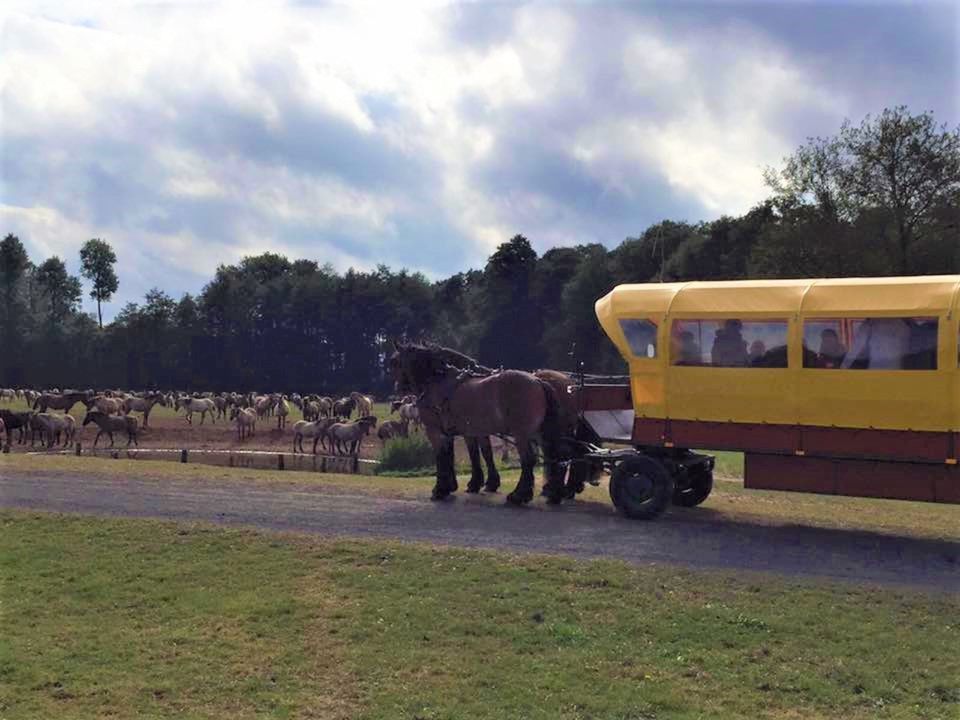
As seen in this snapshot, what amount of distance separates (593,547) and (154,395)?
2684 inches

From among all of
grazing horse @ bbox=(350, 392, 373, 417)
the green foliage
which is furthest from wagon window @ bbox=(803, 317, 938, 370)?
grazing horse @ bbox=(350, 392, 373, 417)

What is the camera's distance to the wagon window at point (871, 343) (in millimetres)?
11750

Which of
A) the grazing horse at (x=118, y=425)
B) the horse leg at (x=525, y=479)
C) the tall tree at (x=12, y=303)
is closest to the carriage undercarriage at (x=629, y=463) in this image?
the horse leg at (x=525, y=479)

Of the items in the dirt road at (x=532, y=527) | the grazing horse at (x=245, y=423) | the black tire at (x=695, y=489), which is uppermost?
the grazing horse at (x=245, y=423)

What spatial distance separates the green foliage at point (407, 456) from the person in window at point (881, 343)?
1760 cm

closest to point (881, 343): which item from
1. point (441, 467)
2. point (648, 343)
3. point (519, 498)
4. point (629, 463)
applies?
point (648, 343)

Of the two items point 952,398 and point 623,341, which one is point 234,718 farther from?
point 952,398

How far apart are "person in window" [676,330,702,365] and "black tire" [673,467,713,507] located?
2.78 meters

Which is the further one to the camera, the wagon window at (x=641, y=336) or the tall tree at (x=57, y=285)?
the tall tree at (x=57, y=285)

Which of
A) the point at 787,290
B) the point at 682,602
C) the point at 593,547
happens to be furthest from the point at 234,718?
the point at 787,290

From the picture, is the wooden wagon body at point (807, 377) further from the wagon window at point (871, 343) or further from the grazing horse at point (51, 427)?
the grazing horse at point (51, 427)

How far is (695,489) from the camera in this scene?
15648mm

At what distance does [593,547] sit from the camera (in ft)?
38.4

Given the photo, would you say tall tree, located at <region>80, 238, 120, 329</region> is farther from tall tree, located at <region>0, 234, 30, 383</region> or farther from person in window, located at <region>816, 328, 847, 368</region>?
person in window, located at <region>816, 328, 847, 368</region>
